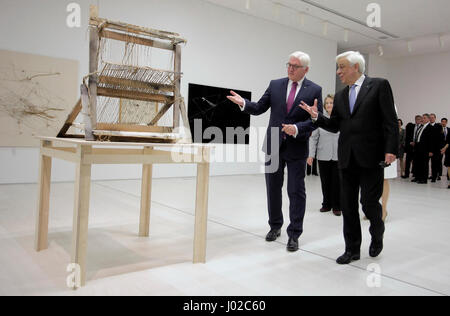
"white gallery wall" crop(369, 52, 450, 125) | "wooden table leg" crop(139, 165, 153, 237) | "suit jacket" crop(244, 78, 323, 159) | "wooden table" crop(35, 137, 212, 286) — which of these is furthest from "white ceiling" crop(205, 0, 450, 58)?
"wooden table" crop(35, 137, 212, 286)

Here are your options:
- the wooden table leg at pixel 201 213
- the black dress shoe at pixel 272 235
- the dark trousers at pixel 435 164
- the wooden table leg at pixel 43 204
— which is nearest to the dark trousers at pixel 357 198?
the black dress shoe at pixel 272 235

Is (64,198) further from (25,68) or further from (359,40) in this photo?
(359,40)

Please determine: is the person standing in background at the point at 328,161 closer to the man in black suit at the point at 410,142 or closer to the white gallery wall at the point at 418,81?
the man in black suit at the point at 410,142

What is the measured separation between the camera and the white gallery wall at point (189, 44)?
598 centimetres

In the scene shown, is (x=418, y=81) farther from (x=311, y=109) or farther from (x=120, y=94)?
(x=120, y=94)

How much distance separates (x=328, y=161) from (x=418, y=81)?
374 inches

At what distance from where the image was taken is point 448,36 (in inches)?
396

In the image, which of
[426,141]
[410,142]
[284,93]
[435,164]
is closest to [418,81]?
[410,142]

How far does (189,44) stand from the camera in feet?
25.7

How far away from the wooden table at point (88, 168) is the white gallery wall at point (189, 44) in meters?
2.80

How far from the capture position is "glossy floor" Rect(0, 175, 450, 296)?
7.18 ft

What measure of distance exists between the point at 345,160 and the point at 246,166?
6.44 metres

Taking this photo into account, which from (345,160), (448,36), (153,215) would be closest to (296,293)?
(345,160)

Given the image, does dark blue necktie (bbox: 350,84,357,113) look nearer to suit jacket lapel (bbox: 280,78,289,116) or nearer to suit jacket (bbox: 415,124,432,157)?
suit jacket lapel (bbox: 280,78,289,116)
